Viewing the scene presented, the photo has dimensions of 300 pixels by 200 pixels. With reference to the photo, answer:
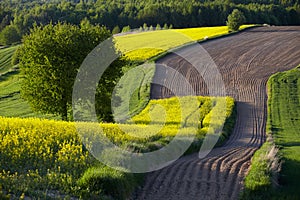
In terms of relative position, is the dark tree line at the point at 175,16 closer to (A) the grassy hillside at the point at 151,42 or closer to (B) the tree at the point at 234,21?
(A) the grassy hillside at the point at 151,42

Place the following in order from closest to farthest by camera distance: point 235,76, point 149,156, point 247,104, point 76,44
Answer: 1. point 149,156
2. point 76,44
3. point 247,104
4. point 235,76

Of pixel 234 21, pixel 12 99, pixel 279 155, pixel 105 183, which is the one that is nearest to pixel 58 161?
pixel 105 183

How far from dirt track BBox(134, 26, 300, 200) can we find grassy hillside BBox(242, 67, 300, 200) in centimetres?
55

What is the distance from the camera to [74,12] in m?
110

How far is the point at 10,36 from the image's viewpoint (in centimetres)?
10412

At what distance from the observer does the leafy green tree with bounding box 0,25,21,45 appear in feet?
341

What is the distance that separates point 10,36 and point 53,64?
259ft

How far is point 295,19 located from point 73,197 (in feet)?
347

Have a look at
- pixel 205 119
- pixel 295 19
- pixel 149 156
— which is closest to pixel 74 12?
pixel 295 19

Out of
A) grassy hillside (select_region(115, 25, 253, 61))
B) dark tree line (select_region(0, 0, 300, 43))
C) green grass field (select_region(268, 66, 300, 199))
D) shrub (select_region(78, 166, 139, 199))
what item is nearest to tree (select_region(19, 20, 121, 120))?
green grass field (select_region(268, 66, 300, 199))

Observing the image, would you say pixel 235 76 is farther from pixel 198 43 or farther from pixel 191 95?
pixel 198 43

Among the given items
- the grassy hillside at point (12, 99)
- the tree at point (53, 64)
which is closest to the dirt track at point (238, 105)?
the tree at point (53, 64)

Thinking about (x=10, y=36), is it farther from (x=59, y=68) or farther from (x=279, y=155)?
(x=279, y=155)

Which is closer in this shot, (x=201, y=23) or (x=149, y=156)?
(x=149, y=156)
